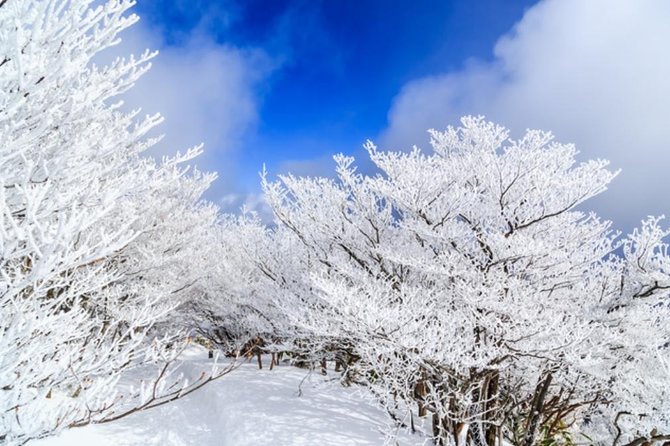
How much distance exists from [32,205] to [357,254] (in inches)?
275

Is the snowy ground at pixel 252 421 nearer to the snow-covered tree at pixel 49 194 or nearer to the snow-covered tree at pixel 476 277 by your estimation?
the snow-covered tree at pixel 476 277

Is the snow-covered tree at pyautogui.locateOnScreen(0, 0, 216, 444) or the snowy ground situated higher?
the snow-covered tree at pyautogui.locateOnScreen(0, 0, 216, 444)

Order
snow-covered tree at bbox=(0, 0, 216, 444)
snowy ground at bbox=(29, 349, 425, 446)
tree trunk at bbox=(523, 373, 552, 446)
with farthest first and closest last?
1. tree trunk at bbox=(523, 373, 552, 446)
2. snowy ground at bbox=(29, 349, 425, 446)
3. snow-covered tree at bbox=(0, 0, 216, 444)

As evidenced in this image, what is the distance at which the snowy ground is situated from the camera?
6832 mm

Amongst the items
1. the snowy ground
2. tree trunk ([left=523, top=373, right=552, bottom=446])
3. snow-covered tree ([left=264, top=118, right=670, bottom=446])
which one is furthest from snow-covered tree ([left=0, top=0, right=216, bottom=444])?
tree trunk ([left=523, top=373, right=552, bottom=446])

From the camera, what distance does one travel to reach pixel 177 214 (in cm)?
1285

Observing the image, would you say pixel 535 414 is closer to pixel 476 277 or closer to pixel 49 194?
pixel 476 277

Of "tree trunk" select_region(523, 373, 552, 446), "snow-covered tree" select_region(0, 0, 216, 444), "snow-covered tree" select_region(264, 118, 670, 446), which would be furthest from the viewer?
"tree trunk" select_region(523, 373, 552, 446)

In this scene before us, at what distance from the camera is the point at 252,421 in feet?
24.4

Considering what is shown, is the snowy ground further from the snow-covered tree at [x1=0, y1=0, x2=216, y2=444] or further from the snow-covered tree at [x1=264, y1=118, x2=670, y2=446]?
the snow-covered tree at [x1=0, y1=0, x2=216, y2=444]

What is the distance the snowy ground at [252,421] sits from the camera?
6832 millimetres

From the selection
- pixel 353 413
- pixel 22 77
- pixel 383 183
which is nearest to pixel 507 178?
pixel 383 183

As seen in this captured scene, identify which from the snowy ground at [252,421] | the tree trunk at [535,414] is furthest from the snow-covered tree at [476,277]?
the snowy ground at [252,421]

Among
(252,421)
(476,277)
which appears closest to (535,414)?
(476,277)
